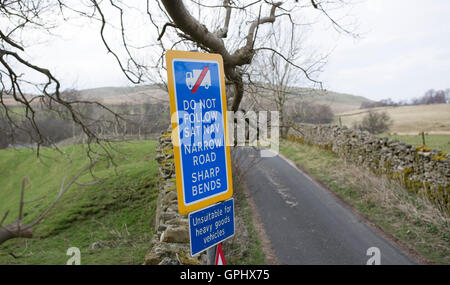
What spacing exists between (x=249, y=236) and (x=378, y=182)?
16.3 feet

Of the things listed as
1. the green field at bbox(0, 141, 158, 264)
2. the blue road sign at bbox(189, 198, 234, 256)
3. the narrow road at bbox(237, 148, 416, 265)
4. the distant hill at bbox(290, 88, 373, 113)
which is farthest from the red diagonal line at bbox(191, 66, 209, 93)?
the narrow road at bbox(237, 148, 416, 265)

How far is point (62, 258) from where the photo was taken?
764cm

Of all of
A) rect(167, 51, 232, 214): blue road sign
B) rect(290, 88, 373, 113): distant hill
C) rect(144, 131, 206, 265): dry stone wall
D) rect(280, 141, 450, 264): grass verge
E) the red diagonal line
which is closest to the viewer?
rect(167, 51, 232, 214): blue road sign

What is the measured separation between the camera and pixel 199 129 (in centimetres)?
183

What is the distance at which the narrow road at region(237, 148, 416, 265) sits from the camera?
6597 mm

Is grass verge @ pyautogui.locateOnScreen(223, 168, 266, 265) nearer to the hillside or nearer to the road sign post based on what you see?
the road sign post

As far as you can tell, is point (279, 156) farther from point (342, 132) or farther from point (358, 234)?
point (358, 234)

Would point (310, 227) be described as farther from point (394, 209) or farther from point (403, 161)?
point (403, 161)

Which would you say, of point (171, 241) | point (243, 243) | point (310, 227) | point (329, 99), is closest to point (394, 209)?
point (310, 227)

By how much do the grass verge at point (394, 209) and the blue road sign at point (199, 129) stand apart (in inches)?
247

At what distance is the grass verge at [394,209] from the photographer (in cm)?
669

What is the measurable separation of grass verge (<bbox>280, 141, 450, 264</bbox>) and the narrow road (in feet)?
1.35

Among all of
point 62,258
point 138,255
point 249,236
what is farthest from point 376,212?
point 62,258

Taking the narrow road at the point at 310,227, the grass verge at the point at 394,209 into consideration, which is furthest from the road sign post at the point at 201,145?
the grass verge at the point at 394,209
